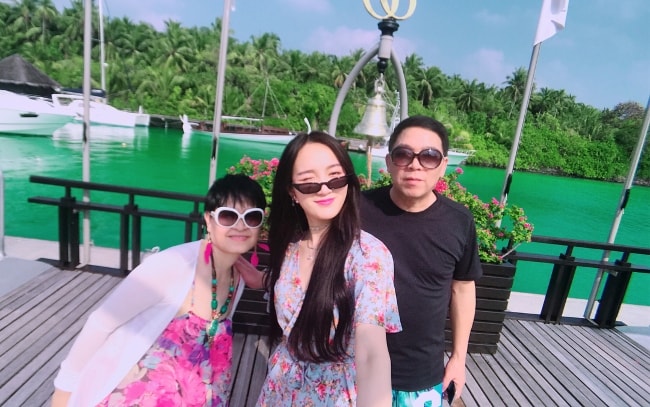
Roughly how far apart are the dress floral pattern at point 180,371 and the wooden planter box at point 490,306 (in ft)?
6.84

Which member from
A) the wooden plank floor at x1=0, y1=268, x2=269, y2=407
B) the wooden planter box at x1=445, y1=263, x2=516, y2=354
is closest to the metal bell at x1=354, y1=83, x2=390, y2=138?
the wooden planter box at x1=445, y1=263, x2=516, y2=354

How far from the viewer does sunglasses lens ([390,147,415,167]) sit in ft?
3.91

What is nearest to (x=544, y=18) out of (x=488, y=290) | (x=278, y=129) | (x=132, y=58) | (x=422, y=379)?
(x=488, y=290)

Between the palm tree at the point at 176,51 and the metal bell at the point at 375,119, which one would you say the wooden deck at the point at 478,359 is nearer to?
the metal bell at the point at 375,119

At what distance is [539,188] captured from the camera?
28656 mm

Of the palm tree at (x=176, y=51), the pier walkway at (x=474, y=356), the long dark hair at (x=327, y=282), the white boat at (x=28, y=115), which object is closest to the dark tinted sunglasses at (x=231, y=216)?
the long dark hair at (x=327, y=282)

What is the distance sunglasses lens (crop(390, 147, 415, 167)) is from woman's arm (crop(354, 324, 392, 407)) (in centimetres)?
53

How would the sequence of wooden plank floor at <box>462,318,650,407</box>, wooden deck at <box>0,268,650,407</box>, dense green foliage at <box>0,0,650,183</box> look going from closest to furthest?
wooden deck at <box>0,268,650,407</box>
wooden plank floor at <box>462,318,650,407</box>
dense green foliage at <box>0,0,650,183</box>

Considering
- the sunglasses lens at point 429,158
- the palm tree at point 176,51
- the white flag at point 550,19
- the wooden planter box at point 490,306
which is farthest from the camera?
the palm tree at point 176,51

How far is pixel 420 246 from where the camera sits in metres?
1.22

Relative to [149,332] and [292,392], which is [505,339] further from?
[149,332]

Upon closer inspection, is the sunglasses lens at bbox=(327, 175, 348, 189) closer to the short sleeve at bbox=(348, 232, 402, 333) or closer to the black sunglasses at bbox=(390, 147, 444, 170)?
the short sleeve at bbox=(348, 232, 402, 333)

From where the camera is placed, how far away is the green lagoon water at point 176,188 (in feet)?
35.1

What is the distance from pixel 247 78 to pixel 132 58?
12513 mm
